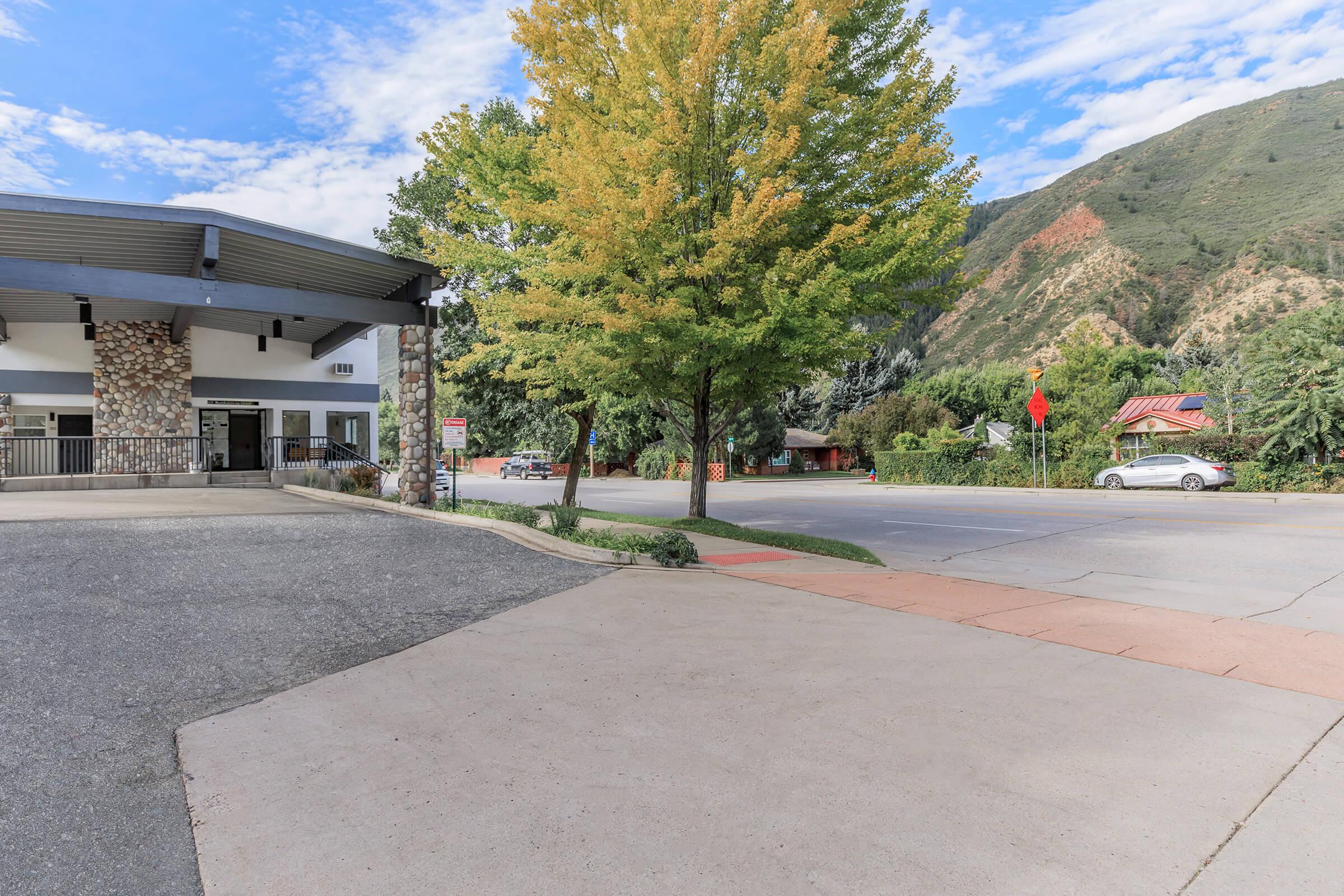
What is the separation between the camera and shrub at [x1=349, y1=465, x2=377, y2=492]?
18.1 metres

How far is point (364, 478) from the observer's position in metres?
18.3

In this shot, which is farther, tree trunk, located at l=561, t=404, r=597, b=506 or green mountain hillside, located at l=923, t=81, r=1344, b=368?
green mountain hillside, located at l=923, t=81, r=1344, b=368

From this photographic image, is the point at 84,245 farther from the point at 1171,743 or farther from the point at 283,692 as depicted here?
the point at 1171,743

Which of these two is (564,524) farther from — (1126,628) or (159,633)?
(1126,628)

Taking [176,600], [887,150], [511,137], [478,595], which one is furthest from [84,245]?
[887,150]

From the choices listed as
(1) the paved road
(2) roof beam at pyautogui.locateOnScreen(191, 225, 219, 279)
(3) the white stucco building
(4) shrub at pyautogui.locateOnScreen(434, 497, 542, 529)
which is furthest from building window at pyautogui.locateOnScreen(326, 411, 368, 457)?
(2) roof beam at pyautogui.locateOnScreen(191, 225, 219, 279)

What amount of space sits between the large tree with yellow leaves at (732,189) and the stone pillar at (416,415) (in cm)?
280

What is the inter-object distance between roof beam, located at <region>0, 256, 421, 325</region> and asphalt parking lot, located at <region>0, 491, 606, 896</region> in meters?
4.00

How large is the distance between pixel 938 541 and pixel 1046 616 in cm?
688

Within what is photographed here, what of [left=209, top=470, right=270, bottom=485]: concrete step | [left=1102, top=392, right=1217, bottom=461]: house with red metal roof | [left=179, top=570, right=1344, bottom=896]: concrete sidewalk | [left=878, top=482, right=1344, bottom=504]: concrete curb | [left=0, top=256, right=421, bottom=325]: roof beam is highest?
[left=0, top=256, right=421, bottom=325]: roof beam

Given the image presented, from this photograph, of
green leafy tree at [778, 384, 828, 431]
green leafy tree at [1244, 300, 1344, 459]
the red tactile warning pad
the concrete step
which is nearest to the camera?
the red tactile warning pad

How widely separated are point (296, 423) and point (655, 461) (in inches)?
1152

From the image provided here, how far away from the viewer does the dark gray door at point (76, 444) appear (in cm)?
1960

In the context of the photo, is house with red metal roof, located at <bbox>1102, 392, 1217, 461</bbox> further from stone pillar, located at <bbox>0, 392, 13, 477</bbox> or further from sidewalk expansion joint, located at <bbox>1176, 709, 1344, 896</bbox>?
stone pillar, located at <bbox>0, 392, 13, 477</bbox>
